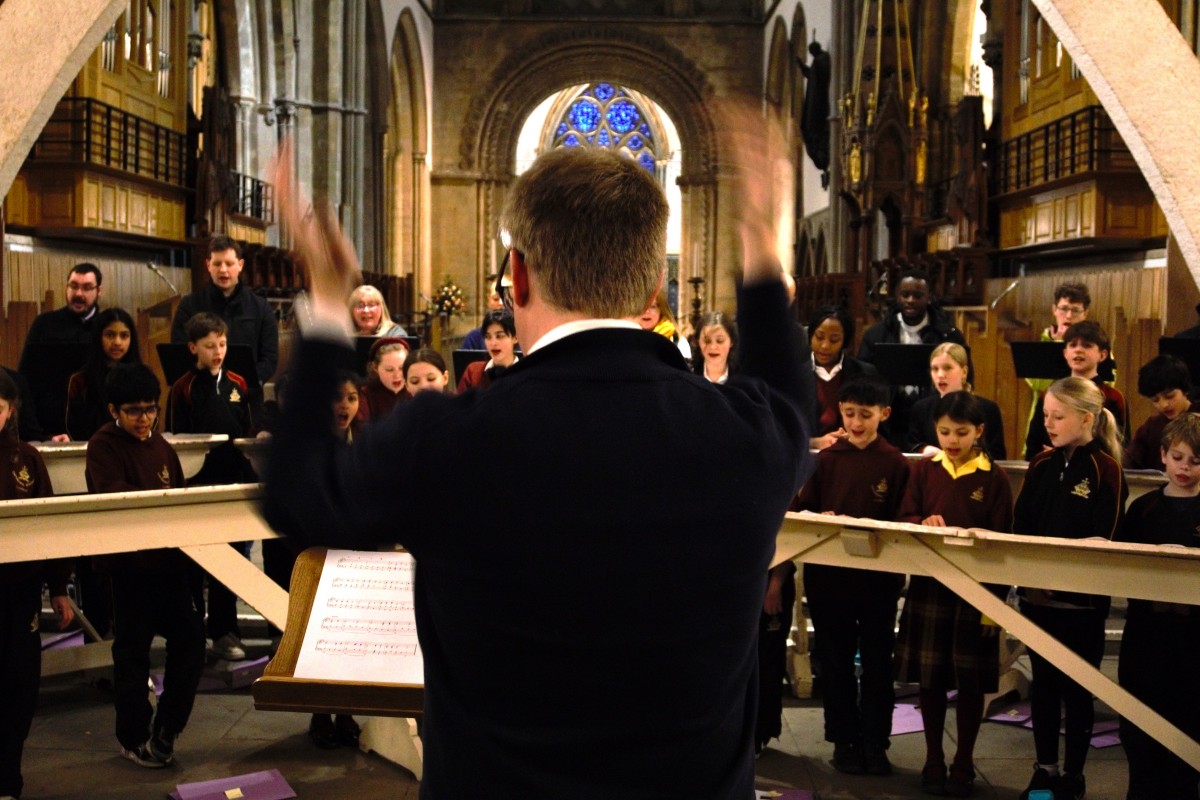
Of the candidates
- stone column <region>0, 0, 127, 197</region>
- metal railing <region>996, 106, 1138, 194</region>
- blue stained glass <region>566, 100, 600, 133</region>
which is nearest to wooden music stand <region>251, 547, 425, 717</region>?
stone column <region>0, 0, 127, 197</region>

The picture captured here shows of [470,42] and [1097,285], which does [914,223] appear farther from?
[470,42]

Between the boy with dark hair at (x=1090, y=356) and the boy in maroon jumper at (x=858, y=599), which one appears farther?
the boy with dark hair at (x=1090, y=356)

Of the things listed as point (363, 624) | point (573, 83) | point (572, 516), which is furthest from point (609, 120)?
point (572, 516)

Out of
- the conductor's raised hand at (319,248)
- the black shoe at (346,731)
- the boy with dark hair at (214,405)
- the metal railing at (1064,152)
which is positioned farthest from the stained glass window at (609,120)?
the conductor's raised hand at (319,248)

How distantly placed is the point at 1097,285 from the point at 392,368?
7490 millimetres

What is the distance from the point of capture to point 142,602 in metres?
4.30

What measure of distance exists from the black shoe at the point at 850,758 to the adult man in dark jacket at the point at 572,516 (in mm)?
3201

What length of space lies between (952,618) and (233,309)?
3.95 metres

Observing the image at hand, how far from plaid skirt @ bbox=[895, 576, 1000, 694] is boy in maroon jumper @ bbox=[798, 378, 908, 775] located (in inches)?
4.4

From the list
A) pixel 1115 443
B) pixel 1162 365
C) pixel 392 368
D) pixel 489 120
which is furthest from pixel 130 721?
pixel 489 120

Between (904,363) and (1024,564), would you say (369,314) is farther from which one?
(1024,564)

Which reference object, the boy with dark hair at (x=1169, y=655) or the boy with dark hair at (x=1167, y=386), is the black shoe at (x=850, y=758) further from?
the boy with dark hair at (x=1167, y=386)

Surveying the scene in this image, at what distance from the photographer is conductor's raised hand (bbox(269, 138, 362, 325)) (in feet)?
4.68

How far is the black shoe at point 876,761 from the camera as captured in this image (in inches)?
174
